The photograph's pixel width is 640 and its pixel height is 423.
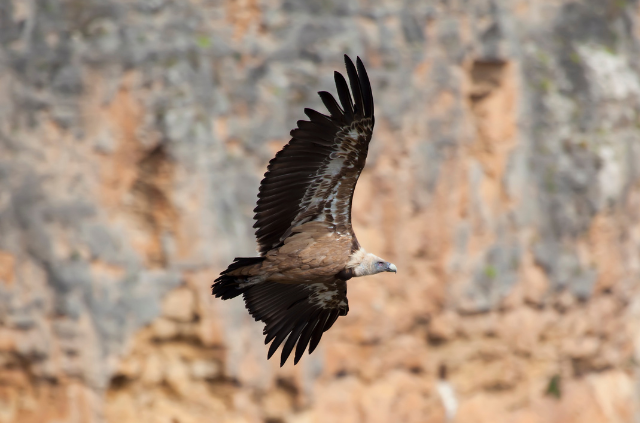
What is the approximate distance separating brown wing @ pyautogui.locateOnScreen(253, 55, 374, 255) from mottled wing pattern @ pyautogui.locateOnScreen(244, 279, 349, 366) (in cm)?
46

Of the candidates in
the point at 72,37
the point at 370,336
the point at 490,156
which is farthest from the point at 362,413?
the point at 72,37

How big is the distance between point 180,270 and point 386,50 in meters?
3.66

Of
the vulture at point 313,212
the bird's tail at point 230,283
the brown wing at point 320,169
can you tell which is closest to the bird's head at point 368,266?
the vulture at point 313,212

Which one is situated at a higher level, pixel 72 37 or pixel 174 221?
pixel 72 37

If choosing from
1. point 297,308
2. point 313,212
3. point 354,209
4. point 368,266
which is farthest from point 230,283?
point 354,209

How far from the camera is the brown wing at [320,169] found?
5090 mm

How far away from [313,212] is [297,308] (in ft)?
2.66

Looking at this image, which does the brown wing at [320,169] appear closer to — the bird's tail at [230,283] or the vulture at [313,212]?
the vulture at [313,212]

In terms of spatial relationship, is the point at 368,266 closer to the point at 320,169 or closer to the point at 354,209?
the point at 320,169

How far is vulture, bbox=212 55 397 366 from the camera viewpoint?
5.14 meters

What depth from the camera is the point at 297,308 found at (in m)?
5.88

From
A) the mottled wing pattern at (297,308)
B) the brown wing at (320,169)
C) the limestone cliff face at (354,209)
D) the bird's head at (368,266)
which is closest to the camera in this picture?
the brown wing at (320,169)

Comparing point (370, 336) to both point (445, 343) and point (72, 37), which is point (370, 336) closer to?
point (445, 343)

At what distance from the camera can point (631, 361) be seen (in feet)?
41.8
